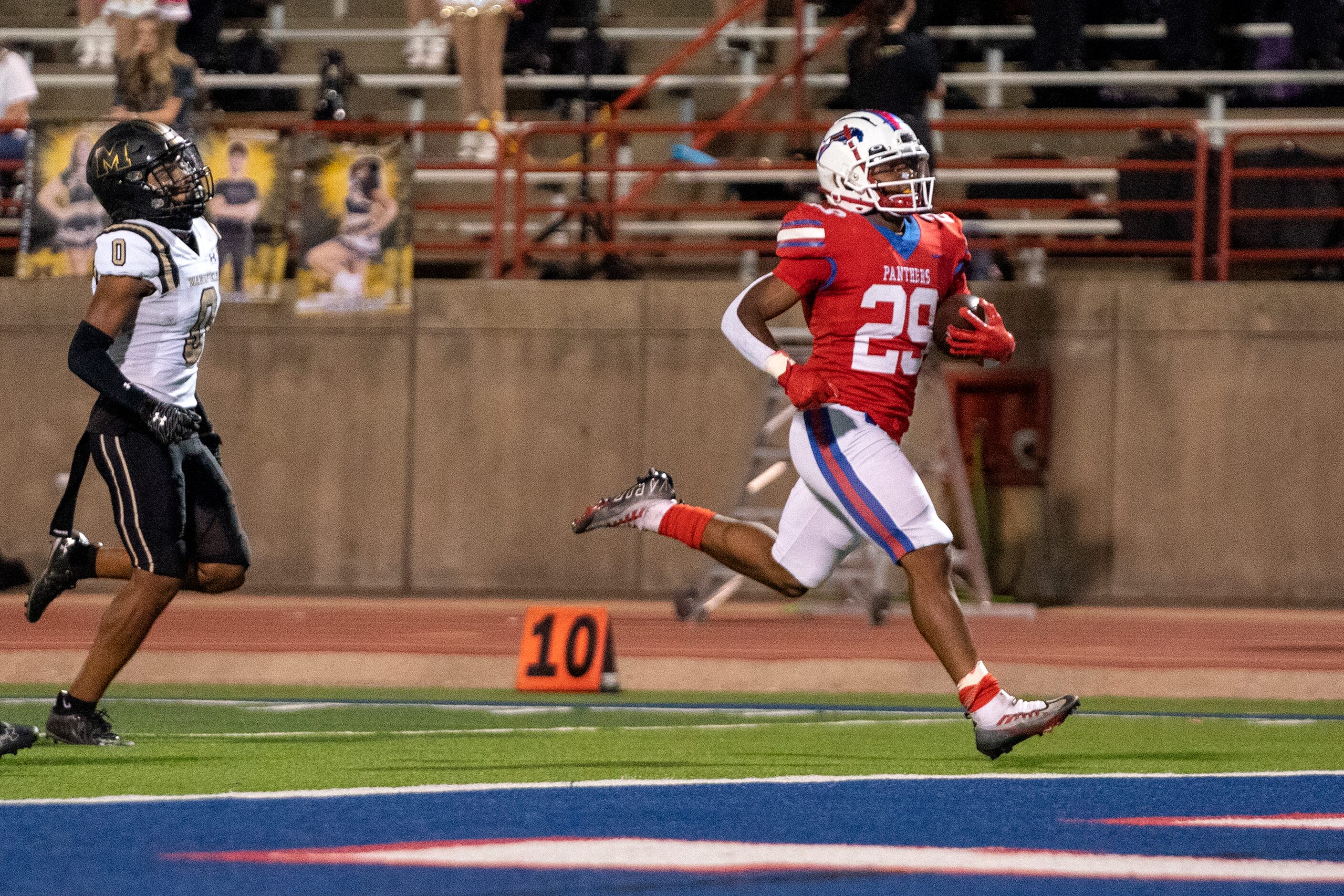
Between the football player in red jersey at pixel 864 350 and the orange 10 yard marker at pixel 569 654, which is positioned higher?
the football player in red jersey at pixel 864 350

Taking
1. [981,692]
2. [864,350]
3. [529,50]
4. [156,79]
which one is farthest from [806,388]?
[529,50]

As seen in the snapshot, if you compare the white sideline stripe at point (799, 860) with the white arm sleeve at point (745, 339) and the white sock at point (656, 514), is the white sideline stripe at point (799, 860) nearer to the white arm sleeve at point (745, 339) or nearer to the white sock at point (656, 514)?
the white arm sleeve at point (745, 339)

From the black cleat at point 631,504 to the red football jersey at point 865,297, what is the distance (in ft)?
3.08

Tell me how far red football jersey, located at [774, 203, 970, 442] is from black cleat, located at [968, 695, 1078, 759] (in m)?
1.10

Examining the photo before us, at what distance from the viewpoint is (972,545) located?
14.6 meters

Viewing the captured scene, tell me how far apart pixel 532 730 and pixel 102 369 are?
7.28 feet

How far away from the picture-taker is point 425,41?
19688 mm

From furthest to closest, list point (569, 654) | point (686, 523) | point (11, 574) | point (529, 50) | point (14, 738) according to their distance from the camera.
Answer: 1. point (529, 50)
2. point (11, 574)
3. point (569, 654)
4. point (686, 523)
5. point (14, 738)

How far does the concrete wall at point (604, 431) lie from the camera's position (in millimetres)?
15930

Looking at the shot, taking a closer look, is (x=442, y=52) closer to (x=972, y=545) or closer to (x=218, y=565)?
(x=972, y=545)

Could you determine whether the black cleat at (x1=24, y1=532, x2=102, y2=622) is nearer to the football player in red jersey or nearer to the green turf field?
the green turf field

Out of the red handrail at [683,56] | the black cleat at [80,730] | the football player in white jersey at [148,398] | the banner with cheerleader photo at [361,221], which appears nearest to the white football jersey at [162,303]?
the football player in white jersey at [148,398]

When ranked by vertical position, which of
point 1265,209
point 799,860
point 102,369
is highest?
point 102,369

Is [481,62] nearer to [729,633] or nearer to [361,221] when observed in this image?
[361,221]
